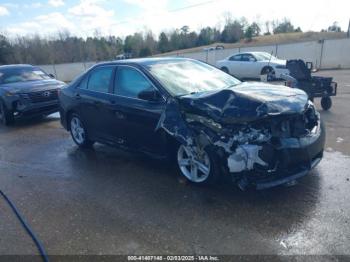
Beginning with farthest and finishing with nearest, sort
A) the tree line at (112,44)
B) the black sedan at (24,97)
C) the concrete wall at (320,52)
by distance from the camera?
the tree line at (112,44)
the concrete wall at (320,52)
the black sedan at (24,97)

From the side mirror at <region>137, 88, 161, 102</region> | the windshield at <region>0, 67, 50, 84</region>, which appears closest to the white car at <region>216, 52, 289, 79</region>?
the windshield at <region>0, 67, 50, 84</region>

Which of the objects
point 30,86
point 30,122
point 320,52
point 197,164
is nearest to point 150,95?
point 197,164

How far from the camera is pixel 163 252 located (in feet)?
9.85

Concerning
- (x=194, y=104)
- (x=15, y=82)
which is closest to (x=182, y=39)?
(x=15, y=82)

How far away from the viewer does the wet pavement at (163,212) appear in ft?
10.1

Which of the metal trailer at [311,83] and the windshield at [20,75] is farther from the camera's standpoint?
the windshield at [20,75]

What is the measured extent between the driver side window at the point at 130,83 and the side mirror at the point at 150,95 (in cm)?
16

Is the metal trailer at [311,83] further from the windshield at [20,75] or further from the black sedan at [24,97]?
the windshield at [20,75]

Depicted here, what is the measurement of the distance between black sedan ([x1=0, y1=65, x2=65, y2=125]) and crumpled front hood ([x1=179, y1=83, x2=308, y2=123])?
250 inches

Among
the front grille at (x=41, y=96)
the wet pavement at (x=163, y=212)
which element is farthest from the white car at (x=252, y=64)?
the wet pavement at (x=163, y=212)

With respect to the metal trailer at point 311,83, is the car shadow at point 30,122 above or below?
below

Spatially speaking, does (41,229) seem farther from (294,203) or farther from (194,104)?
(294,203)

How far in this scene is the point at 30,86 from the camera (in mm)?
9453

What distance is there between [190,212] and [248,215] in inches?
24.8
